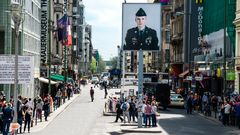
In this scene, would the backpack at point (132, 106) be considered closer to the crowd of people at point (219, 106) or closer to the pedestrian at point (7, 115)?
the crowd of people at point (219, 106)

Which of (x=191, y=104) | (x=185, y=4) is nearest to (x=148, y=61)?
(x=185, y=4)

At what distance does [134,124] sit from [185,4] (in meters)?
48.0

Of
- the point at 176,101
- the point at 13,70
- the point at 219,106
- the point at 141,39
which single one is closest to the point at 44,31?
the point at 176,101

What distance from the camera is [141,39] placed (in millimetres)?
34844

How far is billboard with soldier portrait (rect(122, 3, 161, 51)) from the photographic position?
34125 mm

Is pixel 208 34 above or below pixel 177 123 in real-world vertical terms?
above

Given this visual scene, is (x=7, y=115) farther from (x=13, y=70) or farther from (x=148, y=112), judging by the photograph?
(x=148, y=112)

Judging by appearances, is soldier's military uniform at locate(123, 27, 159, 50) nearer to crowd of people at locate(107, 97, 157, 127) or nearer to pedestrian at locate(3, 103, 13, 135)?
crowd of people at locate(107, 97, 157, 127)

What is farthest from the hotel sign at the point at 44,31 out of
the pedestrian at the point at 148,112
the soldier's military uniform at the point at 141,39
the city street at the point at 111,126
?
the pedestrian at the point at 148,112

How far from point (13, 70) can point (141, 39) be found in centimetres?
A: 1231

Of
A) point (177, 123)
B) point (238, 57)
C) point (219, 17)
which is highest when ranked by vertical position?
point (219, 17)

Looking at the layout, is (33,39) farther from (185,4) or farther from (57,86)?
(185,4)

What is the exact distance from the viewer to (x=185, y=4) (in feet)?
270

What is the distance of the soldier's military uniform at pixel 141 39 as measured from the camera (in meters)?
34.5
